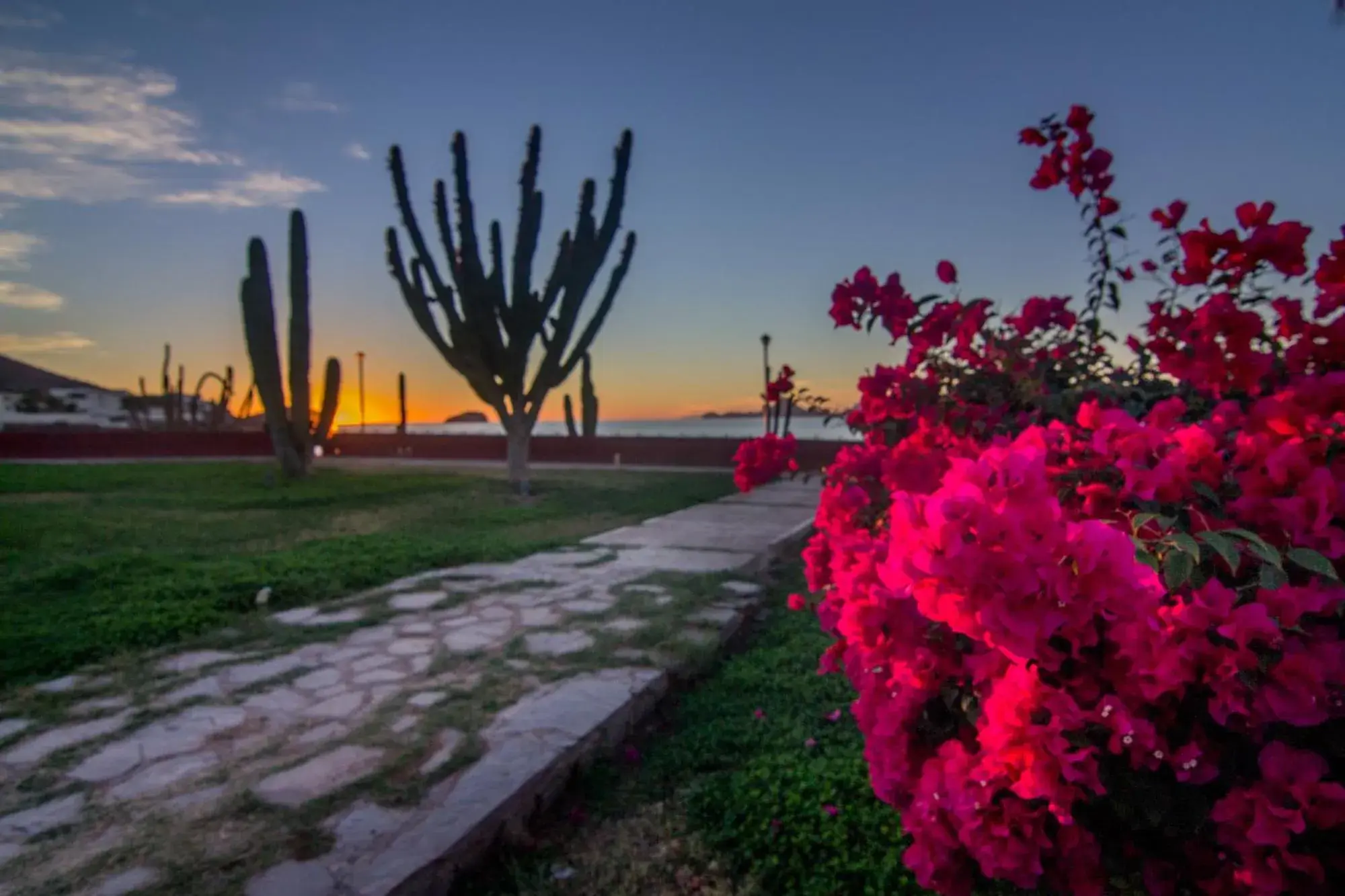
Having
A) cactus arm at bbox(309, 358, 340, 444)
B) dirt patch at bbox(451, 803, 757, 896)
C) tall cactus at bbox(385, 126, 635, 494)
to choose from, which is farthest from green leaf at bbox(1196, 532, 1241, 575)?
cactus arm at bbox(309, 358, 340, 444)

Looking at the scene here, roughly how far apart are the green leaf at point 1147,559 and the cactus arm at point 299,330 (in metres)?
11.3

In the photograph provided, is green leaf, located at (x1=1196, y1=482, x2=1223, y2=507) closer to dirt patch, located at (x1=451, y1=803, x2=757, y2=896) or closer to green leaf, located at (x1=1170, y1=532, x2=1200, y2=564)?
green leaf, located at (x1=1170, y1=532, x2=1200, y2=564)

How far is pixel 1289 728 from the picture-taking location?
1207 mm

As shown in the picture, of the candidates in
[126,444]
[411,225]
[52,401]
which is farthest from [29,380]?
[411,225]

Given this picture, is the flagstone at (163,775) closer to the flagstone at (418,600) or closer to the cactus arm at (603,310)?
the flagstone at (418,600)

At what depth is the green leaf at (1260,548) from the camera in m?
1.08

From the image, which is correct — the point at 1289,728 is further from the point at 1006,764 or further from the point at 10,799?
the point at 10,799

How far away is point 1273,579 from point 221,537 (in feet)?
21.3

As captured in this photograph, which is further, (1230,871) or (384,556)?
(384,556)

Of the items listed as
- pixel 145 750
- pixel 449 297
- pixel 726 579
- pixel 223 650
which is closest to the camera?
pixel 145 750

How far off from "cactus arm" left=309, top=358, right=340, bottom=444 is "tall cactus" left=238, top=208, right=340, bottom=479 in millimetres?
782

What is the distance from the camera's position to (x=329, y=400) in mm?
13336

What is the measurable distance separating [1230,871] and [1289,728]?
0.24 meters

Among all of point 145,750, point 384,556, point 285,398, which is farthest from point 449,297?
point 145,750
